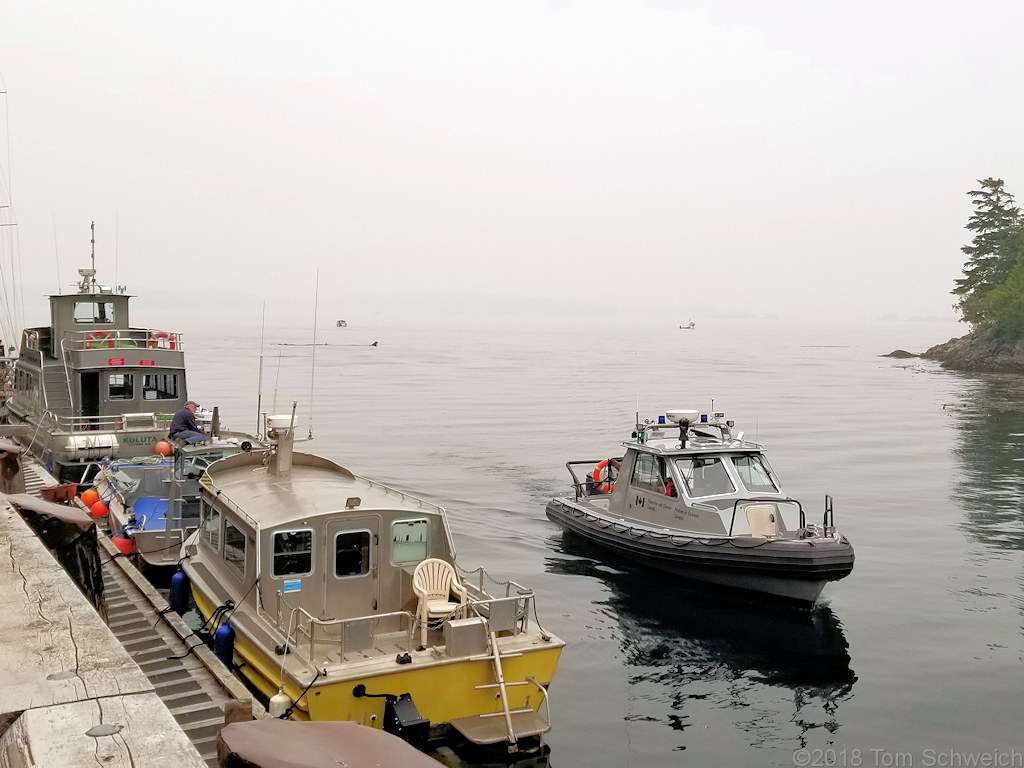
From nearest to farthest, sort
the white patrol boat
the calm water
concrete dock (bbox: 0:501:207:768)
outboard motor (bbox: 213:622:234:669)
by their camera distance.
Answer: concrete dock (bbox: 0:501:207:768) < outboard motor (bbox: 213:622:234:669) < the calm water < the white patrol boat

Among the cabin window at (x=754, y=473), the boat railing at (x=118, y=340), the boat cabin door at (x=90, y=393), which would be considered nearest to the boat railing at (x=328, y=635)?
the cabin window at (x=754, y=473)

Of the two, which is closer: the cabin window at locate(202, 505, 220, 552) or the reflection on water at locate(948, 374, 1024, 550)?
the cabin window at locate(202, 505, 220, 552)

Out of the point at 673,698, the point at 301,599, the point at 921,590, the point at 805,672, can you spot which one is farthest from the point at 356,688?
the point at 921,590

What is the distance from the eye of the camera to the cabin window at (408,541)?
1193cm

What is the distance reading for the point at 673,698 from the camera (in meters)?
13.8

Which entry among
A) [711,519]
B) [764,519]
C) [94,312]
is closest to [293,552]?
[711,519]

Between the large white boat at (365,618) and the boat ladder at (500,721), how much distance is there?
0.02 metres

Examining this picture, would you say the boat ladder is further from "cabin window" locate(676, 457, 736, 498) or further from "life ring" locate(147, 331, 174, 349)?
"life ring" locate(147, 331, 174, 349)

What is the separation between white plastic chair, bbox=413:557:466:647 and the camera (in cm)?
1120

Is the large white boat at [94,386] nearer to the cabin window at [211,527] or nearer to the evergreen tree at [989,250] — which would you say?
the cabin window at [211,527]

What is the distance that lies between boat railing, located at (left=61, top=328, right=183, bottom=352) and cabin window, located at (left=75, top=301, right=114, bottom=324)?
1.97m

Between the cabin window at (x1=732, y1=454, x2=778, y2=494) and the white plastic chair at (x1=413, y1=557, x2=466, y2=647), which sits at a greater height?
the cabin window at (x1=732, y1=454, x2=778, y2=494)

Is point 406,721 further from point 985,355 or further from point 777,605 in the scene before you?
point 985,355

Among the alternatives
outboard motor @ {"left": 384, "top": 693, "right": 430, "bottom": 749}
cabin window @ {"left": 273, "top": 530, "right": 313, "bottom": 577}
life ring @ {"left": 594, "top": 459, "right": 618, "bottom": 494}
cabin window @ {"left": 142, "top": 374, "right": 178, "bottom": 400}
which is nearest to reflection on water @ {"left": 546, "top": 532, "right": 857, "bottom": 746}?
life ring @ {"left": 594, "top": 459, "right": 618, "bottom": 494}
